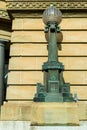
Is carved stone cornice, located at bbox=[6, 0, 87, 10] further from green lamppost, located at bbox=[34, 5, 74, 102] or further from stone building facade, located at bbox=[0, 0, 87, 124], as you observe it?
green lamppost, located at bbox=[34, 5, 74, 102]

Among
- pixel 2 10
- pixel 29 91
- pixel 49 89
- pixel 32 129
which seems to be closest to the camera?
pixel 32 129

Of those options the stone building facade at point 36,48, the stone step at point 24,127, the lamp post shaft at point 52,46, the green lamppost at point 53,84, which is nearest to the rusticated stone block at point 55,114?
the stone step at point 24,127

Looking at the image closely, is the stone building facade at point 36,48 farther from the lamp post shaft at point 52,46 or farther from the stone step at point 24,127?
the stone step at point 24,127

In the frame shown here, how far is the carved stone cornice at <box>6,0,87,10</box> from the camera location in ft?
51.1

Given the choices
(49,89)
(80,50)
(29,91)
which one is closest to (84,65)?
(80,50)

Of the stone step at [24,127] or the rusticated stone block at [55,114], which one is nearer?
the stone step at [24,127]

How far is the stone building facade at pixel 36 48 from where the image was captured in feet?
49.4

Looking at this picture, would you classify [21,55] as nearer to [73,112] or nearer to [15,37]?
[15,37]

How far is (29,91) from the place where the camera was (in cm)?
1505

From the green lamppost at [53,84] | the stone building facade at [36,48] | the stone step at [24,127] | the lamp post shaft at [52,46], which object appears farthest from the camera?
the stone building facade at [36,48]

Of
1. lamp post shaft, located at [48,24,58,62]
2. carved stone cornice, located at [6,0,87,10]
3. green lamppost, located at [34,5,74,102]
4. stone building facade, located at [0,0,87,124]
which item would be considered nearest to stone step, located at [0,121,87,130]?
green lamppost, located at [34,5,74,102]

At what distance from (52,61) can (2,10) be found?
547 cm

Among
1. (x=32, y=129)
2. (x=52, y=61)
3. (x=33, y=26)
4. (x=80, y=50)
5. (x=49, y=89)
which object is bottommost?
(x=32, y=129)

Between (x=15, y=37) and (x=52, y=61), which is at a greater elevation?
(x=15, y=37)
